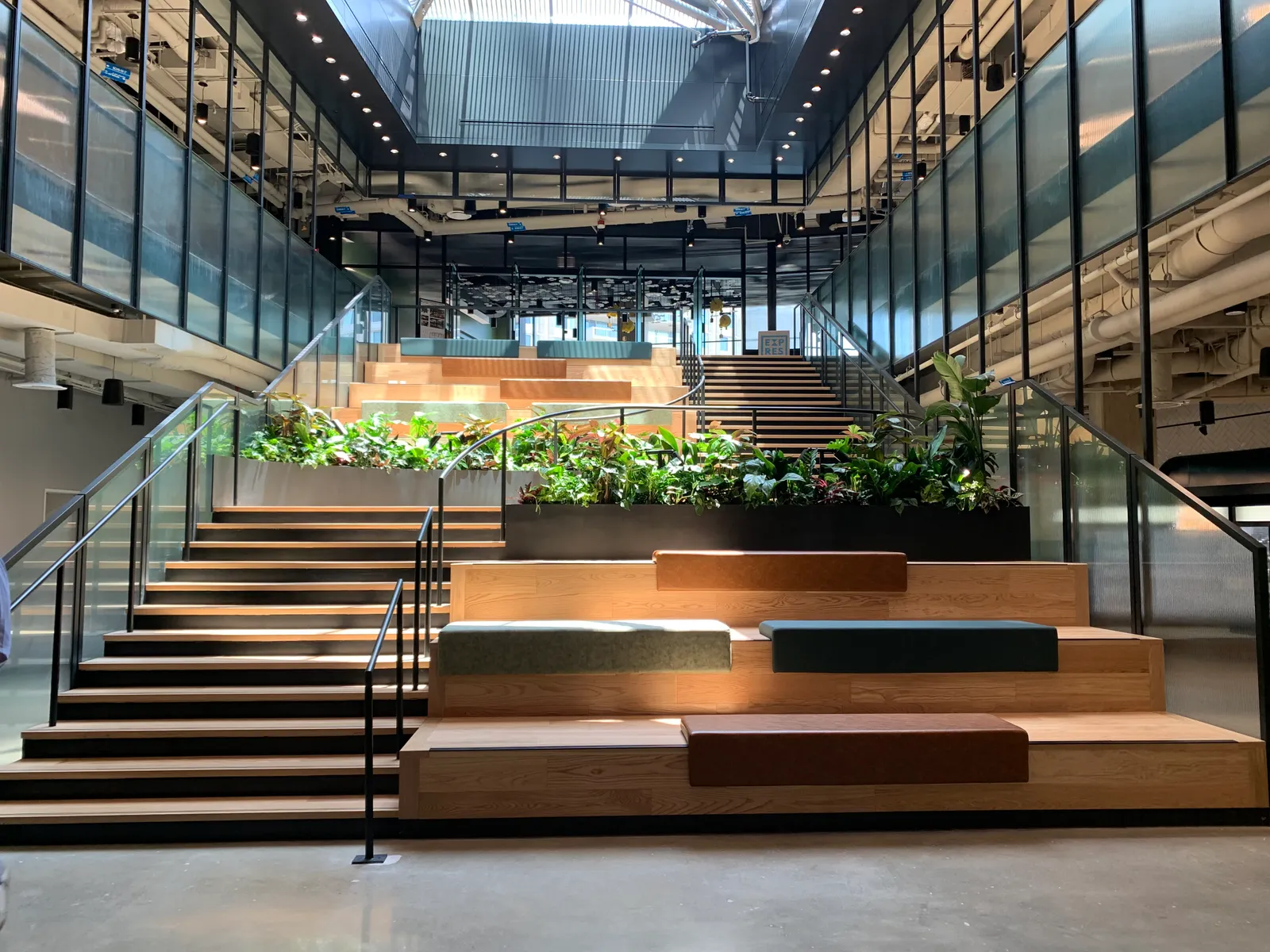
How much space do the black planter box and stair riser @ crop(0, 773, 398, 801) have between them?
2691 mm

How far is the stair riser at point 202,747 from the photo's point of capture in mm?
5273

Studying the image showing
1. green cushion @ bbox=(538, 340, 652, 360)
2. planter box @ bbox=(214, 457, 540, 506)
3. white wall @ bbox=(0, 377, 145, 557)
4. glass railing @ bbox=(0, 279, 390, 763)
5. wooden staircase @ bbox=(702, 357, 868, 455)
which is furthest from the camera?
green cushion @ bbox=(538, 340, 652, 360)

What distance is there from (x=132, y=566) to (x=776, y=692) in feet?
13.7

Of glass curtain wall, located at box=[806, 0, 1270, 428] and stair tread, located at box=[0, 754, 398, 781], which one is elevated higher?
glass curtain wall, located at box=[806, 0, 1270, 428]

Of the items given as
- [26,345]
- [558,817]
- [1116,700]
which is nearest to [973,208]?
[1116,700]

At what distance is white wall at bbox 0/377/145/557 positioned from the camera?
11.7m

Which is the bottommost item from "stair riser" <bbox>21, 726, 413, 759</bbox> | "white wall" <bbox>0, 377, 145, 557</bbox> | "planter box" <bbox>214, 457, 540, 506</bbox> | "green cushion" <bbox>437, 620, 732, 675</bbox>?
"stair riser" <bbox>21, 726, 413, 759</bbox>

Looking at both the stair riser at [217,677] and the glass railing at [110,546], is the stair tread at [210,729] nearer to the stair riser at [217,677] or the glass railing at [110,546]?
the glass railing at [110,546]

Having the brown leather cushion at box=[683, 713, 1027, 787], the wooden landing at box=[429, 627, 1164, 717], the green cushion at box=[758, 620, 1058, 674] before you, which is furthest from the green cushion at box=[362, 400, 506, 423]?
the brown leather cushion at box=[683, 713, 1027, 787]

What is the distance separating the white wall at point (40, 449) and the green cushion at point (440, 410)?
396 centimetres

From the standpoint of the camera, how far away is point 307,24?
42.4 ft

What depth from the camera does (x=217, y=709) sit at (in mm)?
5633

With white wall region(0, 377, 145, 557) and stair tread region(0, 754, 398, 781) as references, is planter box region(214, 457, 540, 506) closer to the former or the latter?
stair tread region(0, 754, 398, 781)

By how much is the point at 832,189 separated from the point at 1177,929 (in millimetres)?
15186
